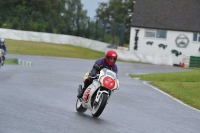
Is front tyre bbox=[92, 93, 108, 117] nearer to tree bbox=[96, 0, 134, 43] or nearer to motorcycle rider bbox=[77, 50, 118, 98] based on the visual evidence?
motorcycle rider bbox=[77, 50, 118, 98]

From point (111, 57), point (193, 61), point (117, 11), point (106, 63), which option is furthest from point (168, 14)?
point (117, 11)

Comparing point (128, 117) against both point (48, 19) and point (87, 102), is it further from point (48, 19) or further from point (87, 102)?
point (48, 19)

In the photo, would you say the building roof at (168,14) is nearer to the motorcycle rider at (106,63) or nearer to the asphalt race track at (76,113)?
the asphalt race track at (76,113)

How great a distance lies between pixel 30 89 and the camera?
20.2m

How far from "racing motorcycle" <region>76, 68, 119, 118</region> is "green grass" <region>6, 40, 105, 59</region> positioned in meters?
40.4

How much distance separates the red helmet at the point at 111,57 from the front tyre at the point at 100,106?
34.9 inches

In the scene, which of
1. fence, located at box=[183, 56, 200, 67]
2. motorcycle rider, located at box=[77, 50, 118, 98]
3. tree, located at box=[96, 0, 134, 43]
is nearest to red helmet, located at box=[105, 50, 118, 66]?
motorcycle rider, located at box=[77, 50, 118, 98]

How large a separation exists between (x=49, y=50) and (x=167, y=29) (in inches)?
562

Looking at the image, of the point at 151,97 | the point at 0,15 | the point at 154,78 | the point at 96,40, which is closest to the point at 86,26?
the point at 96,40

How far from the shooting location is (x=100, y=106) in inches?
530

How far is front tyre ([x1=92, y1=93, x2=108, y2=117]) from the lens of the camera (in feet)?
43.9

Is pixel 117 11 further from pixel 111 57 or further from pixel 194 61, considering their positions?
pixel 111 57

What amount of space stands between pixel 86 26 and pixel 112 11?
217 ft

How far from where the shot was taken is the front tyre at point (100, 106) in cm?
1338
